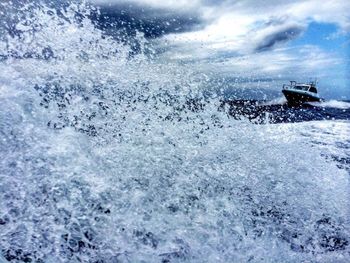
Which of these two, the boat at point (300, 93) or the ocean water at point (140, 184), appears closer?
the ocean water at point (140, 184)

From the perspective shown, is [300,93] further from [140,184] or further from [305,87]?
[140,184]

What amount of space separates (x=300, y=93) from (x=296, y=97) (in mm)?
786

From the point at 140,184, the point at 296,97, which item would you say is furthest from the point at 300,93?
the point at 140,184

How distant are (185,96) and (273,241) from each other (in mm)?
4671

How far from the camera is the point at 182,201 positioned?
4570 mm

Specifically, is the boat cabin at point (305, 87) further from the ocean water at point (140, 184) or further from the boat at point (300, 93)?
the ocean water at point (140, 184)

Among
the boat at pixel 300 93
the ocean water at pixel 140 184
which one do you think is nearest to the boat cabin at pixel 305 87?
the boat at pixel 300 93

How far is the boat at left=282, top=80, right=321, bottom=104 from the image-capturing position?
43662mm

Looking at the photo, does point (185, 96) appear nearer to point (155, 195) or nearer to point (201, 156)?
point (201, 156)

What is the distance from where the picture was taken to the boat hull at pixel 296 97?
4366 cm

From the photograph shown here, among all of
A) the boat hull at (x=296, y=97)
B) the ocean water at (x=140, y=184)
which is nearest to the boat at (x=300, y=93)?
the boat hull at (x=296, y=97)

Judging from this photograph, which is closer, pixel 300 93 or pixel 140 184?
pixel 140 184

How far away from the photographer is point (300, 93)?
43562 mm

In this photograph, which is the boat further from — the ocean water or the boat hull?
the ocean water
